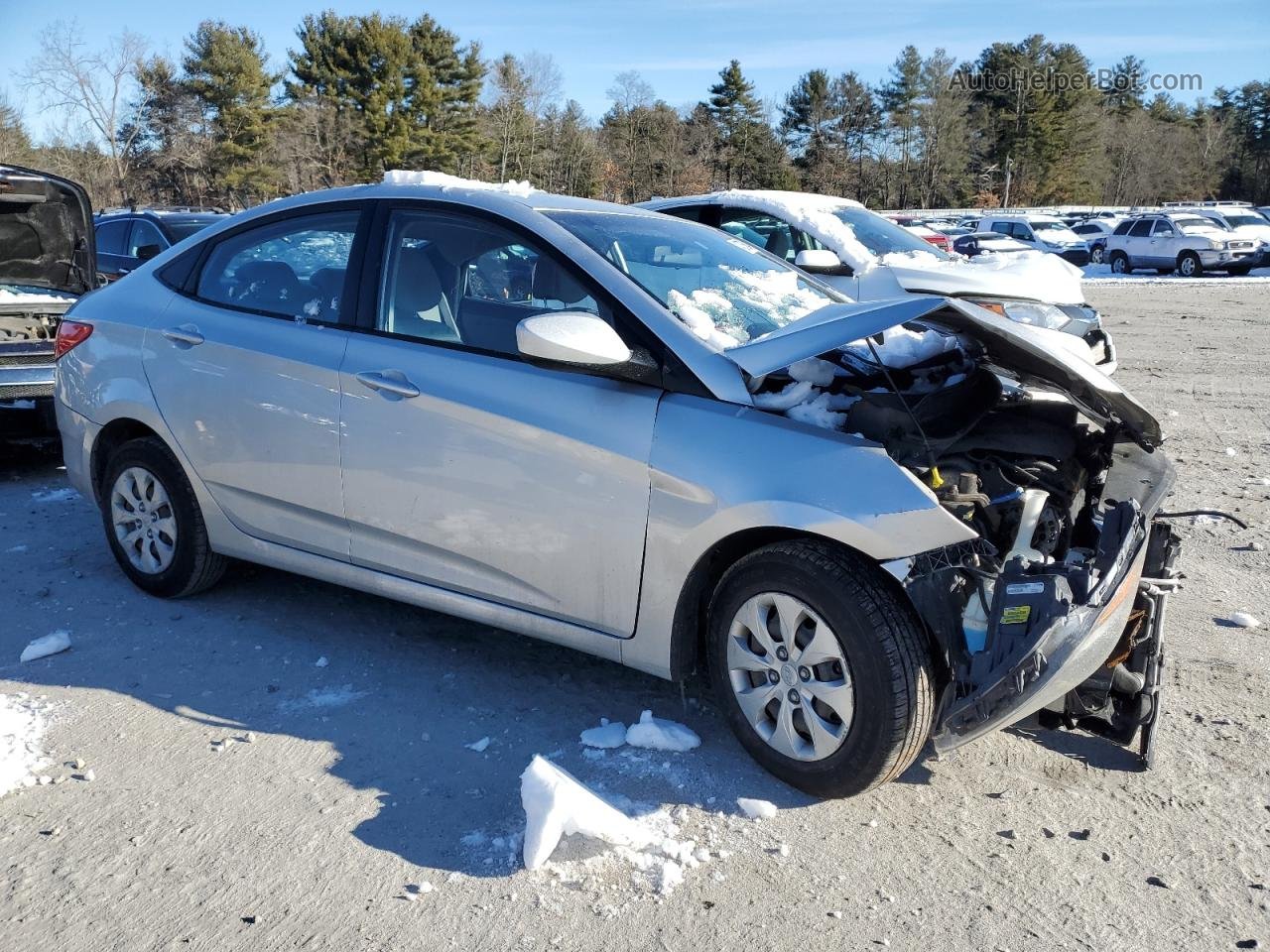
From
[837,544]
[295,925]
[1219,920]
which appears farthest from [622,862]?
[1219,920]

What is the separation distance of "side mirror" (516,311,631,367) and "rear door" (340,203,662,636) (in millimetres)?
137

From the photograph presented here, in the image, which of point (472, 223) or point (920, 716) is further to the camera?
point (472, 223)

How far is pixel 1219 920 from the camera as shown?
8.82 ft

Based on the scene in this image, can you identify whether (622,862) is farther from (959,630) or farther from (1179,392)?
(1179,392)

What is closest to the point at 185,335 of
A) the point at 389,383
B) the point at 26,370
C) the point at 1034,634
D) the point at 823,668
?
the point at 389,383

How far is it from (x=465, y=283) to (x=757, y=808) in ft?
7.00

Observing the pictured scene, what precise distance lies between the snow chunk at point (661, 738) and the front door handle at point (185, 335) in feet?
8.15

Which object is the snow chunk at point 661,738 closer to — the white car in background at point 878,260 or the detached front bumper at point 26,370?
the white car in background at point 878,260

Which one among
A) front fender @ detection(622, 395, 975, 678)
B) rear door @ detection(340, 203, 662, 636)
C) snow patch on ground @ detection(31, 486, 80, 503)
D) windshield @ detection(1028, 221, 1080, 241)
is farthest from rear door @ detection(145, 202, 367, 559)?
windshield @ detection(1028, 221, 1080, 241)

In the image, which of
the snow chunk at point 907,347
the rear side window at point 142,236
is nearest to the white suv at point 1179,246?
the rear side window at point 142,236

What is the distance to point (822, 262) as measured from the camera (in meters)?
8.30

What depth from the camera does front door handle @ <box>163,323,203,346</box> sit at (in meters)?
4.52

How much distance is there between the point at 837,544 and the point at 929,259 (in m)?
6.56

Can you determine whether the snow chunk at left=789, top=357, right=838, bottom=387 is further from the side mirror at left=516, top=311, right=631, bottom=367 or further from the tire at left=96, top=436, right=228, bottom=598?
the tire at left=96, top=436, right=228, bottom=598
